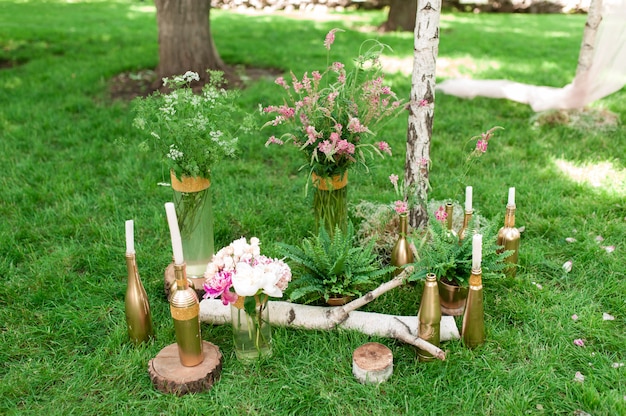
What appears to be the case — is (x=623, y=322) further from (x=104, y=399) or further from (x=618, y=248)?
(x=104, y=399)

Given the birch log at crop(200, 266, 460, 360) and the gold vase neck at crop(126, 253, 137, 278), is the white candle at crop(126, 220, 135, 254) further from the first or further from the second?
the birch log at crop(200, 266, 460, 360)

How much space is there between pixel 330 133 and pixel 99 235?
1763 mm

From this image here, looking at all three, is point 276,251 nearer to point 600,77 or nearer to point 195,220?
point 195,220

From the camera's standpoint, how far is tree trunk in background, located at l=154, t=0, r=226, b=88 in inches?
254

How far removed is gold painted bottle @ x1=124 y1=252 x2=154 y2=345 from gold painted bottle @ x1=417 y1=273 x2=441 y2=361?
130 cm

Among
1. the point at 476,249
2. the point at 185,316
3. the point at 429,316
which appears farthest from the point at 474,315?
the point at 185,316

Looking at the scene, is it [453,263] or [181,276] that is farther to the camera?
[453,263]

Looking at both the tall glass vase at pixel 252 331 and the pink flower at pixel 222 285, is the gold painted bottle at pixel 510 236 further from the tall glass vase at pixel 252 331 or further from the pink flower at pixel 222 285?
the pink flower at pixel 222 285

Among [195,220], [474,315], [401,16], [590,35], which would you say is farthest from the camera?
[401,16]

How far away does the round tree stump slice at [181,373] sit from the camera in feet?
8.45

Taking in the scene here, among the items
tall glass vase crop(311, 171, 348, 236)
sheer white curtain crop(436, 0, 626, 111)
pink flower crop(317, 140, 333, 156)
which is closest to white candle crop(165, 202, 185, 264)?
pink flower crop(317, 140, 333, 156)

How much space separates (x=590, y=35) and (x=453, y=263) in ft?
12.1

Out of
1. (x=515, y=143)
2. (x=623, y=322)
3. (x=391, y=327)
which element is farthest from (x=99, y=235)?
(x=515, y=143)

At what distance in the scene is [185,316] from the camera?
259 centimetres
